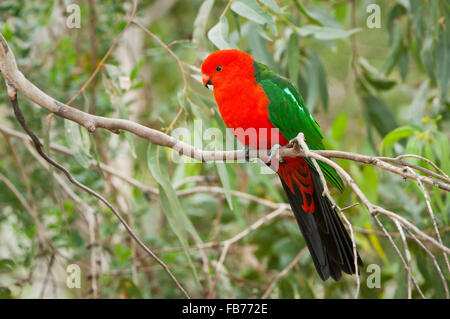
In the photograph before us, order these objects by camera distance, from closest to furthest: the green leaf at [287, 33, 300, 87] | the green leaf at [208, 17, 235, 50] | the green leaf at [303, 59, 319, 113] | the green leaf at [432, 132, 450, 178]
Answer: the green leaf at [208, 17, 235, 50]
the green leaf at [432, 132, 450, 178]
the green leaf at [287, 33, 300, 87]
the green leaf at [303, 59, 319, 113]

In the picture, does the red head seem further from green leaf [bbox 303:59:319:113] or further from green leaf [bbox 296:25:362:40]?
green leaf [bbox 303:59:319:113]

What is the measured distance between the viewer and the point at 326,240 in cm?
208

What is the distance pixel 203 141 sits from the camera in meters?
2.30

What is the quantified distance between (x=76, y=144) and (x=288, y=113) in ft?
3.04

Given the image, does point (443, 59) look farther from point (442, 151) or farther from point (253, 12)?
point (253, 12)

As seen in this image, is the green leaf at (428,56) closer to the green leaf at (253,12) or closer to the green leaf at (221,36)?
the green leaf at (253,12)

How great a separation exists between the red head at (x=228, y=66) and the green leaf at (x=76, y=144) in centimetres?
63

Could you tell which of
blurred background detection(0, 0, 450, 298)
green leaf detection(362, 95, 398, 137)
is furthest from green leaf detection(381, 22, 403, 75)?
green leaf detection(362, 95, 398, 137)

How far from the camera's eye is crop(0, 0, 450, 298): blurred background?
243cm

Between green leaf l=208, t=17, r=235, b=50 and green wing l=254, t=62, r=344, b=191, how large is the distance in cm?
16

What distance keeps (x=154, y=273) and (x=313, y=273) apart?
1.09m

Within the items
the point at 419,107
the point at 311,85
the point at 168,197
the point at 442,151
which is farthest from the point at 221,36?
the point at 419,107
